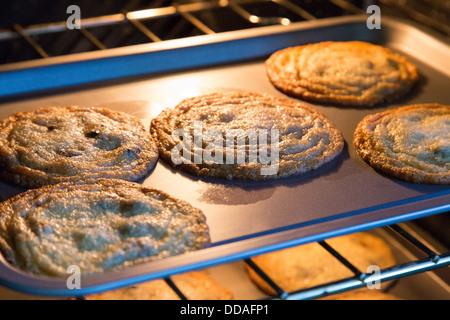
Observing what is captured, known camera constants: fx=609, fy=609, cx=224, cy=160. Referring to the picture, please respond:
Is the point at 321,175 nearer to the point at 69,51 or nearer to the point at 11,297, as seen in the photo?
the point at 11,297

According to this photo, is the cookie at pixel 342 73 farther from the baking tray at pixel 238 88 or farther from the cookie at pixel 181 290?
the cookie at pixel 181 290

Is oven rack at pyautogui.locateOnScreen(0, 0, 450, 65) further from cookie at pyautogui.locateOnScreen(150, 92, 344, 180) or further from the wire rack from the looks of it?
the wire rack

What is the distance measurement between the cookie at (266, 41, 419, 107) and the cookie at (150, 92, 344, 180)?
5.0 inches

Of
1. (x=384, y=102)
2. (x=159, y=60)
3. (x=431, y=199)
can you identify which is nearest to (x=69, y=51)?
(x=159, y=60)

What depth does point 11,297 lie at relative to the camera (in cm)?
145

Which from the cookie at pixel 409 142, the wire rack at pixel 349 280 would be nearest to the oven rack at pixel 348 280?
the wire rack at pixel 349 280

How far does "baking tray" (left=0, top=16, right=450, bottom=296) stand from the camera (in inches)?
61.8

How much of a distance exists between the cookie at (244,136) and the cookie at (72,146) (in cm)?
10

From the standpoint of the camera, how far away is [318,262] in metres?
2.21

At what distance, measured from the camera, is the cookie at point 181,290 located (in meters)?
1.96

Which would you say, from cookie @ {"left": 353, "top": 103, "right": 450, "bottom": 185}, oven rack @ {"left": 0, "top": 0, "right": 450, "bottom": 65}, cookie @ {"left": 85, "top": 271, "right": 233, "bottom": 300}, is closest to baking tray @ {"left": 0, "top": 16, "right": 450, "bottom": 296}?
cookie @ {"left": 353, "top": 103, "right": 450, "bottom": 185}

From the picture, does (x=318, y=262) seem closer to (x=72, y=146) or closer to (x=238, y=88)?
(x=238, y=88)

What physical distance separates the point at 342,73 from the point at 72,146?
1.15 meters

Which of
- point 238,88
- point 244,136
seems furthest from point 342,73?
point 244,136
